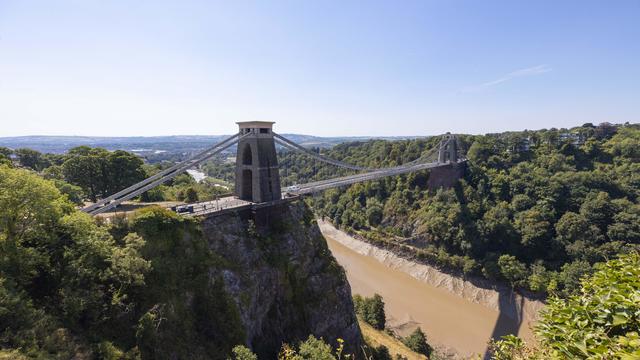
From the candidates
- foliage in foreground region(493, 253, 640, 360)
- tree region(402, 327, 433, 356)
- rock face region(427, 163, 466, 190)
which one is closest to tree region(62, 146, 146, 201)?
tree region(402, 327, 433, 356)

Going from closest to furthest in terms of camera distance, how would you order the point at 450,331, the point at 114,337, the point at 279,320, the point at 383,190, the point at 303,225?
the point at 114,337 → the point at 279,320 → the point at 303,225 → the point at 450,331 → the point at 383,190

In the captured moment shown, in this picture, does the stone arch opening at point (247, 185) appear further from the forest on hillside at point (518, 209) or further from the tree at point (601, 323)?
the forest on hillside at point (518, 209)

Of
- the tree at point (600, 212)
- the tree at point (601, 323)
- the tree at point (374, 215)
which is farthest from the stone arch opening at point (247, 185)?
the tree at point (600, 212)

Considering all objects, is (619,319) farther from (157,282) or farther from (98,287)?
(157,282)

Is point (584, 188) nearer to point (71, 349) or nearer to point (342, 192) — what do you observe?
point (342, 192)

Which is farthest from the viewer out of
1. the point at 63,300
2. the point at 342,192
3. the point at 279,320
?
the point at 342,192

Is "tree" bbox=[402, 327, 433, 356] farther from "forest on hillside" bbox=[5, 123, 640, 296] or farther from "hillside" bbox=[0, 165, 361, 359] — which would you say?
"forest on hillside" bbox=[5, 123, 640, 296]

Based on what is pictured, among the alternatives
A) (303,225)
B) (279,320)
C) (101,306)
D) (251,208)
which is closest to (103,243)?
(101,306)
